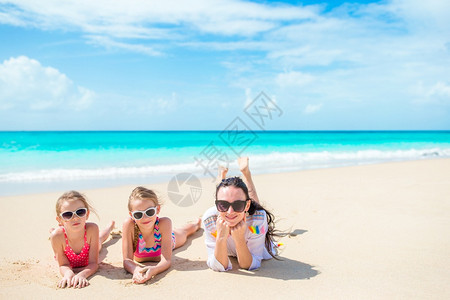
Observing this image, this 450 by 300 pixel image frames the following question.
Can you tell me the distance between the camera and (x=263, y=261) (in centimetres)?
390

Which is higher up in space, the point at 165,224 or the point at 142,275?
the point at 165,224

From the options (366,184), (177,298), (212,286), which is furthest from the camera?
(366,184)

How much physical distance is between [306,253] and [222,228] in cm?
137

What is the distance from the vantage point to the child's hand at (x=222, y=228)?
3312mm

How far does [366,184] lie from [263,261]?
5665mm

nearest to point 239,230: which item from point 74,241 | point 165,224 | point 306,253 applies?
point 165,224

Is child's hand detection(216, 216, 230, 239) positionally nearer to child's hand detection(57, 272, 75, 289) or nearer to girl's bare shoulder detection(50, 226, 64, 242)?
child's hand detection(57, 272, 75, 289)

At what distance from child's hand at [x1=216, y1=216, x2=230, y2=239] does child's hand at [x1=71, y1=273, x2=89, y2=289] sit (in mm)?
1335

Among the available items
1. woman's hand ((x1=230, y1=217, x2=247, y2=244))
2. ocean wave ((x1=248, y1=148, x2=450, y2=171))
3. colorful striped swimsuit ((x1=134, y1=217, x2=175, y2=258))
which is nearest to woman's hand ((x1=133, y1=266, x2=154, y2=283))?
colorful striped swimsuit ((x1=134, y1=217, x2=175, y2=258))

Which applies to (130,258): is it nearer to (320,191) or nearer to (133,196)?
(133,196)

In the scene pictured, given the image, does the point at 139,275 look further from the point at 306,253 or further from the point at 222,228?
the point at 306,253

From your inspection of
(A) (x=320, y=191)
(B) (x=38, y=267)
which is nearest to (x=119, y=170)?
(A) (x=320, y=191)

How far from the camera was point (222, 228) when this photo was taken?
10.9 ft

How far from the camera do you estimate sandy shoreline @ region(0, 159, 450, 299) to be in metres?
3.15
